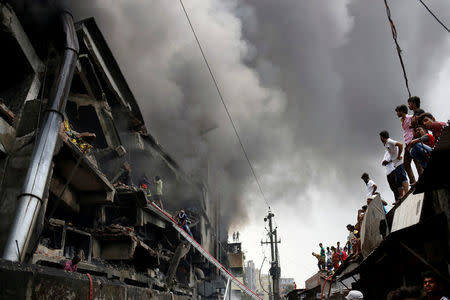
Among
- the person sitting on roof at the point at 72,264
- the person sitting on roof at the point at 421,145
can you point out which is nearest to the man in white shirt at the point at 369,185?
the person sitting on roof at the point at 421,145

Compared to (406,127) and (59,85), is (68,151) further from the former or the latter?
(406,127)

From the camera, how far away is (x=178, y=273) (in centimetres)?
1864

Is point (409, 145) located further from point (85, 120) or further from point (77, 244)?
point (85, 120)

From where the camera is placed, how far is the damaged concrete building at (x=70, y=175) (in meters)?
5.98

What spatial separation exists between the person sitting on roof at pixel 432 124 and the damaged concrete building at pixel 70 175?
5438 millimetres

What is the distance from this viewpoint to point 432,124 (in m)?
5.12

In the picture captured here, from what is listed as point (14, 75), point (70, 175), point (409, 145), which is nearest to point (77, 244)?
point (70, 175)

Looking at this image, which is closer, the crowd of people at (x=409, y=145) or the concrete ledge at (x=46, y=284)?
the concrete ledge at (x=46, y=284)

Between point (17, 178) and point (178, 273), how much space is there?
12.8 meters

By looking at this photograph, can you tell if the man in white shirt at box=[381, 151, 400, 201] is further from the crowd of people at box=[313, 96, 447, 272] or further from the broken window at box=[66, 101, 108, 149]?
the broken window at box=[66, 101, 108, 149]

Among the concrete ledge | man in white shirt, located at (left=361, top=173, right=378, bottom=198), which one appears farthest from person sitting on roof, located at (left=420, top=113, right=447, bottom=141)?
the concrete ledge

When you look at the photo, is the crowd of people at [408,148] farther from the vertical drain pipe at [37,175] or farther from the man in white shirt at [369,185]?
the vertical drain pipe at [37,175]

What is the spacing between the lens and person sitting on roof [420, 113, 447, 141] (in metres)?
5.03

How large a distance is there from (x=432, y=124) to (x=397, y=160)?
183 centimetres
